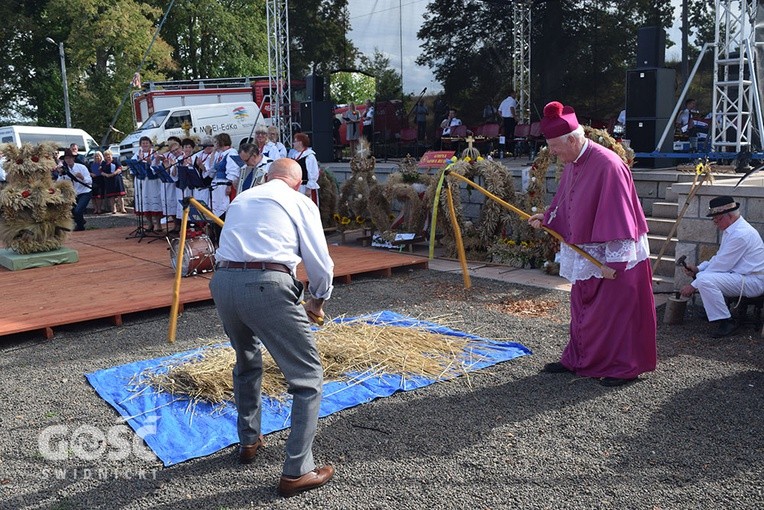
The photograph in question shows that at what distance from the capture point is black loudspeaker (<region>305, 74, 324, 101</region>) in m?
17.3

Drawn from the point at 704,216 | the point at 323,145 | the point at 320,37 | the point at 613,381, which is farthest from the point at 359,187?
the point at 320,37

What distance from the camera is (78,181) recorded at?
47.8 ft

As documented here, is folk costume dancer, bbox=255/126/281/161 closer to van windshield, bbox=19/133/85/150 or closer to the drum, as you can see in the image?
the drum

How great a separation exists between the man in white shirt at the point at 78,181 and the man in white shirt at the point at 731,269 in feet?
39.4

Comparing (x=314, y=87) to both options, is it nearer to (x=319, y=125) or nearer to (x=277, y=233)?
(x=319, y=125)

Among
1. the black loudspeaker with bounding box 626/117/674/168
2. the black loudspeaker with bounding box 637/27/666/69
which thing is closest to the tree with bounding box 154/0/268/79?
the black loudspeaker with bounding box 637/27/666/69

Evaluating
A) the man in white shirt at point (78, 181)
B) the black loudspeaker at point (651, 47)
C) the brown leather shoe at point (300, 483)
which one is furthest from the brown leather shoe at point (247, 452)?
the man in white shirt at point (78, 181)

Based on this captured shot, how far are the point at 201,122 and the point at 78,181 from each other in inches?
366

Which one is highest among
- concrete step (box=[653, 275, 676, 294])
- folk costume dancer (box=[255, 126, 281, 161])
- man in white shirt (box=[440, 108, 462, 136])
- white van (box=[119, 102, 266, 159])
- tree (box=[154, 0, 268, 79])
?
tree (box=[154, 0, 268, 79])

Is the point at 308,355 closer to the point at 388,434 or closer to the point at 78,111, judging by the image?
the point at 388,434

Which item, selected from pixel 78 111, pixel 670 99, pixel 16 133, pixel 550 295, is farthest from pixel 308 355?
pixel 78 111

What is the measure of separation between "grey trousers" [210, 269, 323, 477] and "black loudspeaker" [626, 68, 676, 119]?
393 inches

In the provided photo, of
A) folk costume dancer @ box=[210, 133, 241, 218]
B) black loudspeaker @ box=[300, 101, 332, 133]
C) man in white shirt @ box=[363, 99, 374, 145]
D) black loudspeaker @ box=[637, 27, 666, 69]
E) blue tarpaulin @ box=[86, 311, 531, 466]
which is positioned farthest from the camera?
man in white shirt @ box=[363, 99, 374, 145]

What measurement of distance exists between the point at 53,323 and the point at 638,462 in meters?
5.17
